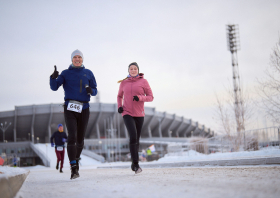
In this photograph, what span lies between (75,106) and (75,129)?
15.3 inches

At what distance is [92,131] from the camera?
225 ft

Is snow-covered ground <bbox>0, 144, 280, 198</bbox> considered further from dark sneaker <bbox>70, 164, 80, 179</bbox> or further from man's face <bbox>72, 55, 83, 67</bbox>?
man's face <bbox>72, 55, 83, 67</bbox>

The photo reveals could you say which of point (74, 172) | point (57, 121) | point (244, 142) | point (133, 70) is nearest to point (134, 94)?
point (133, 70)

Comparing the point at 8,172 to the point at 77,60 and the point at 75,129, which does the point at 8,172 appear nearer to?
the point at 75,129

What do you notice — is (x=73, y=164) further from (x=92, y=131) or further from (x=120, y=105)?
(x=92, y=131)

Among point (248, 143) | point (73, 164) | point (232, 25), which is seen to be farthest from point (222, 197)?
point (232, 25)

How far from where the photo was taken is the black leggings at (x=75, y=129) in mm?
4414

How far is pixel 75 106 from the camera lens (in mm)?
4527

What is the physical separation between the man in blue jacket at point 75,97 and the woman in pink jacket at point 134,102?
2.39 ft

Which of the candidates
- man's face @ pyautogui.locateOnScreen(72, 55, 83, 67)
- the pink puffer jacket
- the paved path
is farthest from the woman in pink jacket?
the paved path

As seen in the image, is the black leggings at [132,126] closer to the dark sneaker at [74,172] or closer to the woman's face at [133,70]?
the woman's face at [133,70]

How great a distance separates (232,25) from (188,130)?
54.1 m

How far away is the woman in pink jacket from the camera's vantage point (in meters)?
5.00

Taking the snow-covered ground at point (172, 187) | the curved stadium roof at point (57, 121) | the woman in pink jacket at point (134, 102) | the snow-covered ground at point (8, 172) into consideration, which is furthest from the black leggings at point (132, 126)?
the curved stadium roof at point (57, 121)
